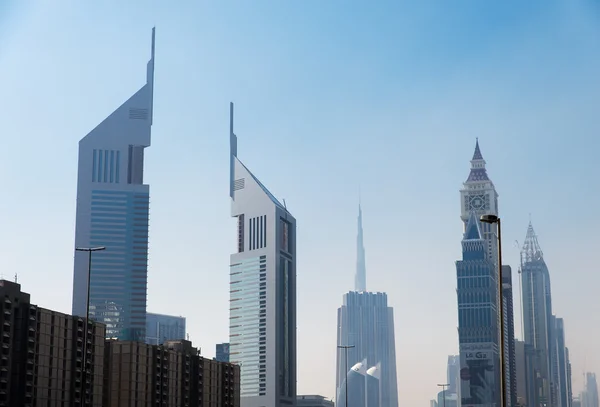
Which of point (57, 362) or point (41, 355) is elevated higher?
point (41, 355)

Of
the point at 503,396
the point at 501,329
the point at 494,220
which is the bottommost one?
the point at 503,396

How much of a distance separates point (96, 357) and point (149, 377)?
21.3m

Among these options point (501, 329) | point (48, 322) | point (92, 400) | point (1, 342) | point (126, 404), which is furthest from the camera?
point (126, 404)

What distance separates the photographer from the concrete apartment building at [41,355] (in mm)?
156625

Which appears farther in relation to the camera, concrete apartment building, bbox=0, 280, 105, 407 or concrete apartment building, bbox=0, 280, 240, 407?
concrete apartment building, bbox=0, 280, 240, 407

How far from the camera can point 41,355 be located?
16362 centimetres

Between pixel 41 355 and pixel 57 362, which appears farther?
pixel 57 362

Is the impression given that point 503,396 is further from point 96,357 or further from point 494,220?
point 96,357

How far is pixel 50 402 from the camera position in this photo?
167 metres

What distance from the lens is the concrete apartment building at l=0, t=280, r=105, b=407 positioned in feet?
514

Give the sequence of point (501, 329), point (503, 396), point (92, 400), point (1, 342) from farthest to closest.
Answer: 1. point (92, 400)
2. point (1, 342)
3. point (501, 329)
4. point (503, 396)

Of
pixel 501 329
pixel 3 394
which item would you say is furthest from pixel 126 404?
pixel 501 329

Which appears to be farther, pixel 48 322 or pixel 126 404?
pixel 126 404

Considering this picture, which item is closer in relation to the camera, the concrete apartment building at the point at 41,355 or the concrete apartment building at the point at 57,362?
the concrete apartment building at the point at 41,355
